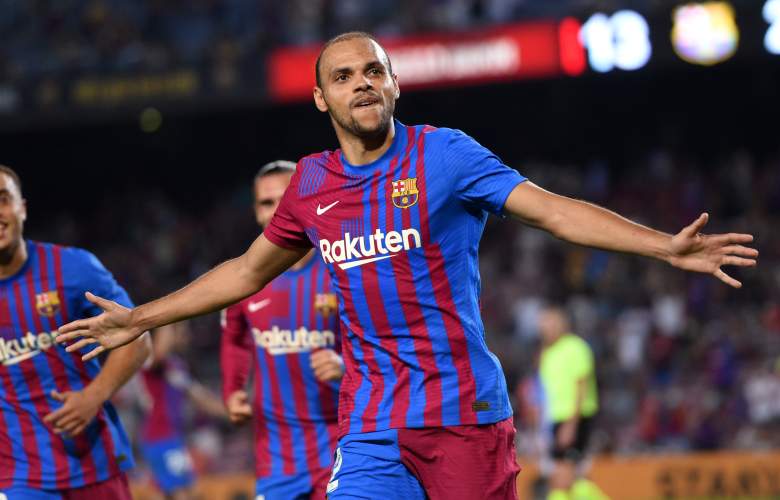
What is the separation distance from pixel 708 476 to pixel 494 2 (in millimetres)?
7112

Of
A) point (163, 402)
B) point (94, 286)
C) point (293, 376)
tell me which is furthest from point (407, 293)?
point (163, 402)

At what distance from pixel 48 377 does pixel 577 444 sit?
23.5 feet

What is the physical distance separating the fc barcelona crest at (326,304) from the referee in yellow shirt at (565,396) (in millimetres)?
5891

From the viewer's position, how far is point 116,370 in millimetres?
5465

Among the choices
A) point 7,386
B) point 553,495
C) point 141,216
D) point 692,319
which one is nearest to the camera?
point 7,386

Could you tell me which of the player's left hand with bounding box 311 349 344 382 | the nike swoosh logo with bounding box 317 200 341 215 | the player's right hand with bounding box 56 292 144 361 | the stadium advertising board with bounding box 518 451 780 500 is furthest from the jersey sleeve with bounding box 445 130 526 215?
the stadium advertising board with bounding box 518 451 780 500

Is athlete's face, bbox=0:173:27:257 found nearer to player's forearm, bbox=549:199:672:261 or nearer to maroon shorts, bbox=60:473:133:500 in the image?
maroon shorts, bbox=60:473:133:500

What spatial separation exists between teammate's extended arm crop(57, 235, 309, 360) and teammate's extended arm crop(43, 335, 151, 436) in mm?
935

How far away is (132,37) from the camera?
19.8m

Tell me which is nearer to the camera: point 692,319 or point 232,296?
point 232,296

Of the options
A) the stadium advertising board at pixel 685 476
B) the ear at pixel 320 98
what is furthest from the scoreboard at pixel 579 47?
the ear at pixel 320 98

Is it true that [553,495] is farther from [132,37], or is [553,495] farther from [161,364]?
[132,37]

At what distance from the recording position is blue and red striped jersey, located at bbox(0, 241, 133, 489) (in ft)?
18.1

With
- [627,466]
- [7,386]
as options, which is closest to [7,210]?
[7,386]
